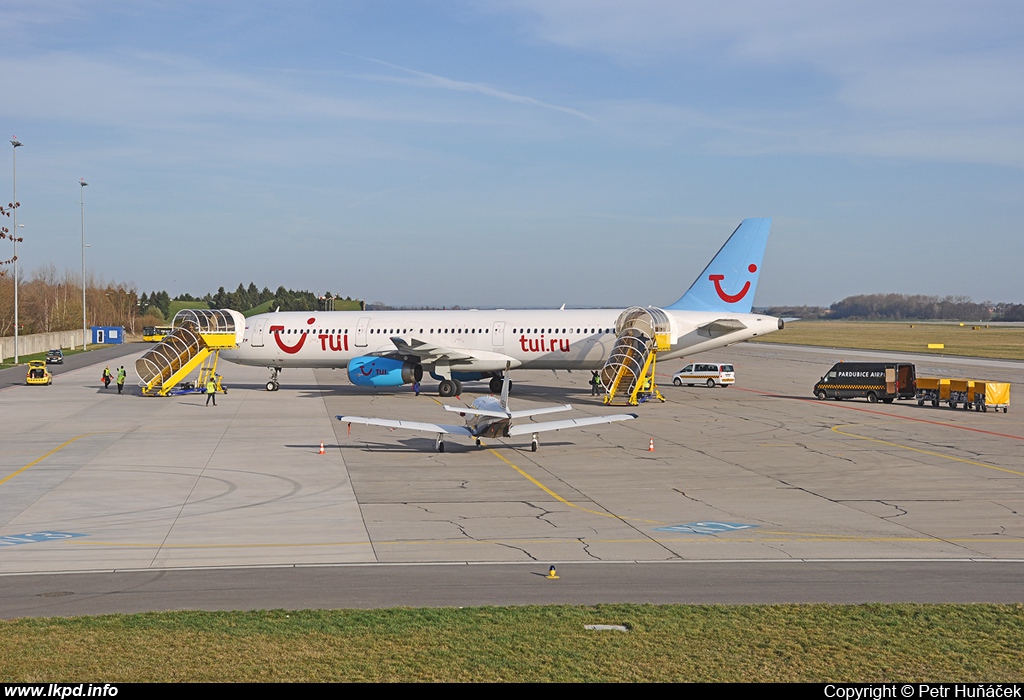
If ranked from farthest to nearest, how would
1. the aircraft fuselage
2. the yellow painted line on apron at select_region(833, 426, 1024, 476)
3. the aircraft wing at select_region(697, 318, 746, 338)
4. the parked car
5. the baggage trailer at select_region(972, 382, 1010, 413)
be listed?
1. the parked car
2. the aircraft fuselage
3. the aircraft wing at select_region(697, 318, 746, 338)
4. the baggage trailer at select_region(972, 382, 1010, 413)
5. the yellow painted line on apron at select_region(833, 426, 1024, 476)

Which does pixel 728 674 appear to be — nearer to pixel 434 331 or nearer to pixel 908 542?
pixel 908 542

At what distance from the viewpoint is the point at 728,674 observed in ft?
40.5

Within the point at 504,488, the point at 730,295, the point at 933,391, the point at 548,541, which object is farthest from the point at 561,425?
the point at 933,391

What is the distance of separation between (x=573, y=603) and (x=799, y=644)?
3.89m

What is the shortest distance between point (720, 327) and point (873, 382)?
31.0ft

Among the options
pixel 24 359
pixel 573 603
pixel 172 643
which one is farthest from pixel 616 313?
pixel 24 359

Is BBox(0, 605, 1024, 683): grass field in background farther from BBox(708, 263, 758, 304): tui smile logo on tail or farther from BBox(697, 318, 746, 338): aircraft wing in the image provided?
BBox(708, 263, 758, 304): tui smile logo on tail

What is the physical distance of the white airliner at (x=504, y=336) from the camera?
185 feet

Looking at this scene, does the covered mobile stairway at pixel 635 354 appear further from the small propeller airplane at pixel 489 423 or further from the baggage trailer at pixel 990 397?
the small propeller airplane at pixel 489 423

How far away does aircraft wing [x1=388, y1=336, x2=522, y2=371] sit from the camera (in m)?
56.8

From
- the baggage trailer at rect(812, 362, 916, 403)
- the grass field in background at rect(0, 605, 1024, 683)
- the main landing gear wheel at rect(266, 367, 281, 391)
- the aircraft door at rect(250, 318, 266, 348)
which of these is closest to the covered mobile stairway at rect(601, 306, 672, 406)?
the baggage trailer at rect(812, 362, 916, 403)

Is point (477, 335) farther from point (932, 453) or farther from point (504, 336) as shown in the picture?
point (932, 453)

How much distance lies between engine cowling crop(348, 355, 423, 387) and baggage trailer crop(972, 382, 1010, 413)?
31288 mm

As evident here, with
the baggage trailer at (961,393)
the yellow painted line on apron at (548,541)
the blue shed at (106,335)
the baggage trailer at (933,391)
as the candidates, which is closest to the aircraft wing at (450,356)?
the baggage trailer at (933,391)
